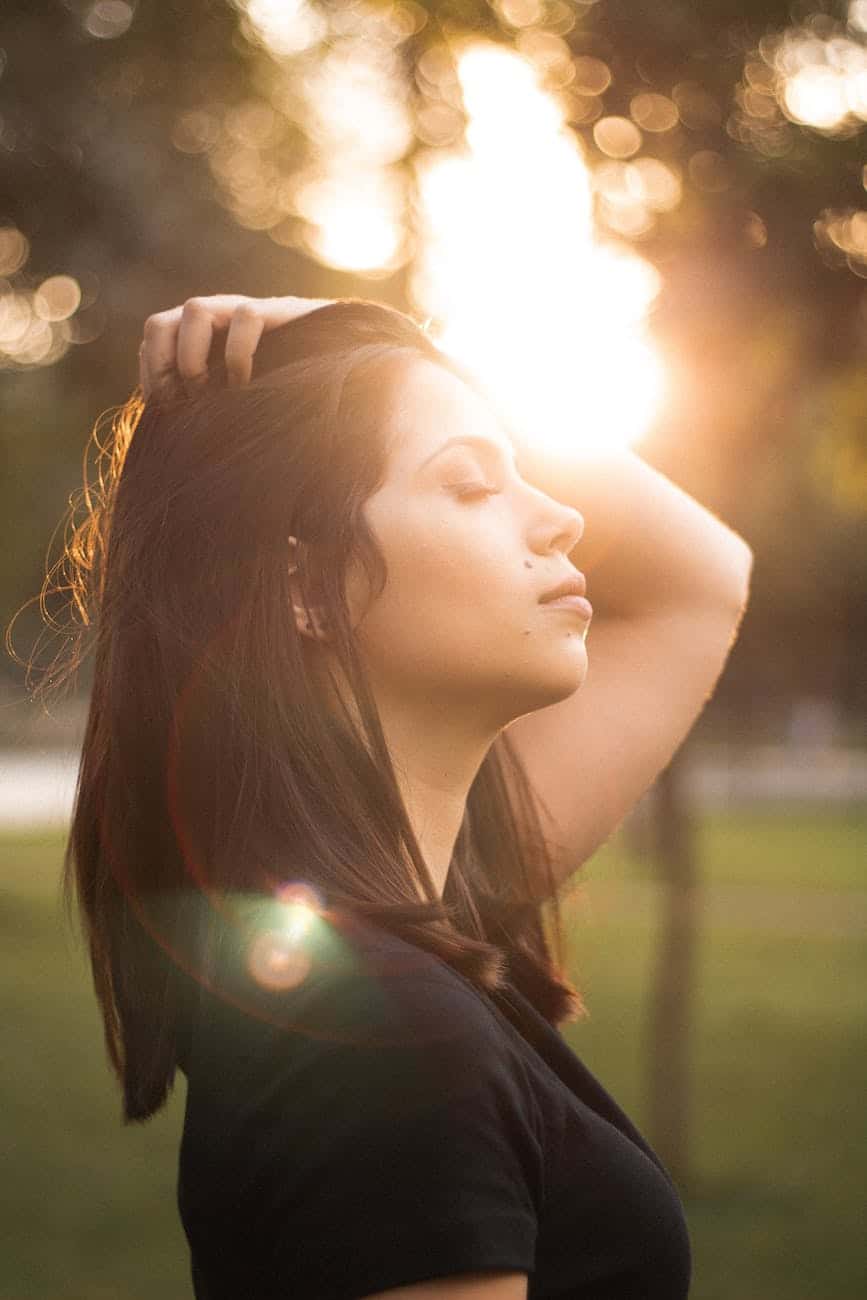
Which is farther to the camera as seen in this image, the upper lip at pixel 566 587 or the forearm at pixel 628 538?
the forearm at pixel 628 538

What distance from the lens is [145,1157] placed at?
842cm

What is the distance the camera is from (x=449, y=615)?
197 centimetres

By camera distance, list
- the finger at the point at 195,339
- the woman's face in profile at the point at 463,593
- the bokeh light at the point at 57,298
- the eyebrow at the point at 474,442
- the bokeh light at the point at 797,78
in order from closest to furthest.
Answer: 1. the woman's face in profile at the point at 463,593
2. the eyebrow at the point at 474,442
3. the finger at the point at 195,339
4. the bokeh light at the point at 797,78
5. the bokeh light at the point at 57,298

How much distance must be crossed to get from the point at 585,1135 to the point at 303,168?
5.79 m

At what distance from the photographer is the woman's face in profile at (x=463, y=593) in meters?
1.97

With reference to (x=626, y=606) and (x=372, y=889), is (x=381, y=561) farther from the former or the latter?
(x=626, y=606)

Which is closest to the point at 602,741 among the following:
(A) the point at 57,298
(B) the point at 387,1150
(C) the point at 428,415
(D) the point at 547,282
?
(C) the point at 428,415

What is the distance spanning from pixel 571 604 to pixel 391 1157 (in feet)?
2.74

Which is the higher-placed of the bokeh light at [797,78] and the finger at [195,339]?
the bokeh light at [797,78]

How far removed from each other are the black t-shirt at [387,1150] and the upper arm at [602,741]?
35.1 inches

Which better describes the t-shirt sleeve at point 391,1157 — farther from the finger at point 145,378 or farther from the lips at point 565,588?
the finger at point 145,378

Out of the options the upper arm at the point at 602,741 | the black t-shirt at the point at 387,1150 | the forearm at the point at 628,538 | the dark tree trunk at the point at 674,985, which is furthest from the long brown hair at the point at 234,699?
the dark tree trunk at the point at 674,985

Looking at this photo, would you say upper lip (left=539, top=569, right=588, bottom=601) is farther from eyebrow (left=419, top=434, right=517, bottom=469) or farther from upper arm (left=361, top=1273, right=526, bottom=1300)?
upper arm (left=361, top=1273, right=526, bottom=1300)

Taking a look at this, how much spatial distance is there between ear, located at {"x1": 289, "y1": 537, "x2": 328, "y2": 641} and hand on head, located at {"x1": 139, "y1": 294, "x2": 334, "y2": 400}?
0.31m
